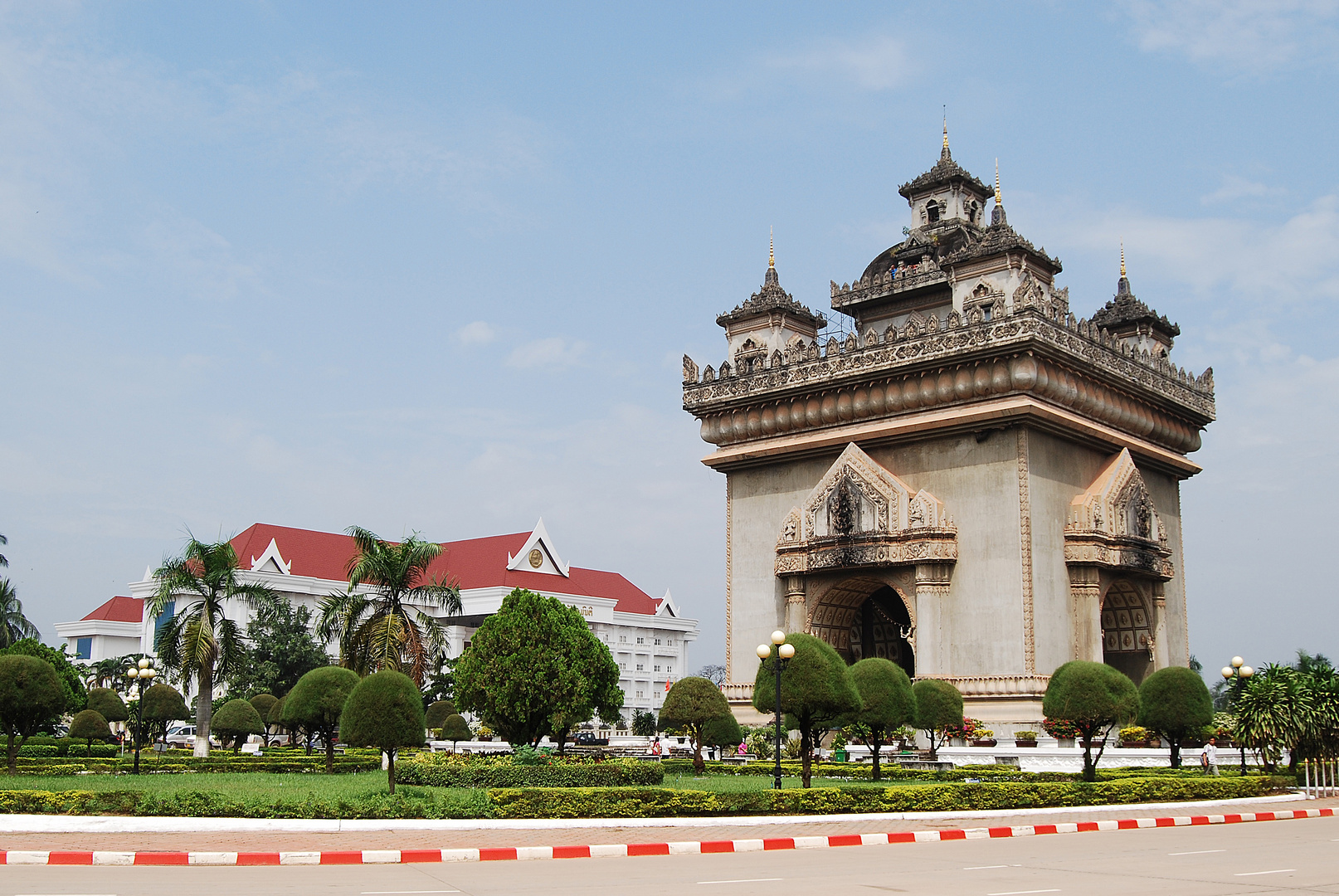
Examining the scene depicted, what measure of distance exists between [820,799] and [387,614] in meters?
21.5

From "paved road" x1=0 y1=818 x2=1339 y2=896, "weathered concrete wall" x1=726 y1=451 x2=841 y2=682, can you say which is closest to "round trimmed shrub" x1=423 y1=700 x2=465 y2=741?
"weathered concrete wall" x1=726 y1=451 x2=841 y2=682

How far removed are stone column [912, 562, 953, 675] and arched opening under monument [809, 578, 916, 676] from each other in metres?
1.00

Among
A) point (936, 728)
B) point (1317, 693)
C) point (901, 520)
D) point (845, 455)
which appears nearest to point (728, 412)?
point (845, 455)

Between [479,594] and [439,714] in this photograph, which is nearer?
[439,714]

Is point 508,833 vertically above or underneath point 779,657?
underneath

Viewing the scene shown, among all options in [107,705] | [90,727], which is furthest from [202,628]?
[107,705]

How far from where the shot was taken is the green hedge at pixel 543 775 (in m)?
21.4

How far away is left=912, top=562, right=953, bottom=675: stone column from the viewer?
31297 millimetres

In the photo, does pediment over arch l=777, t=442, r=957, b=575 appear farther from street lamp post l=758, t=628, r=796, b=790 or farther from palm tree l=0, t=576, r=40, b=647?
palm tree l=0, t=576, r=40, b=647

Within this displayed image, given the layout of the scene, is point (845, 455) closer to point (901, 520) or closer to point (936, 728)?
point (901, 520)

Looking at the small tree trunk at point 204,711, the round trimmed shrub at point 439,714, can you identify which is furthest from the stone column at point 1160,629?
the small tree trunk at point 204,711

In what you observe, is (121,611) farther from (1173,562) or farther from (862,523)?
(1173,562)

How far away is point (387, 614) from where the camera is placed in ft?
123

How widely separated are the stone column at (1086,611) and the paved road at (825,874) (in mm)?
15509
